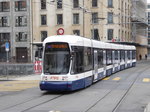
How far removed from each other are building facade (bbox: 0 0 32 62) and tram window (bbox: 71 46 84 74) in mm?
45725

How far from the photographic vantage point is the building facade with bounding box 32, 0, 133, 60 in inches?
2532

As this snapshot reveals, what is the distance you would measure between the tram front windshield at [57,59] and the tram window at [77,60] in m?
0.46

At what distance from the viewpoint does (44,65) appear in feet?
59.8

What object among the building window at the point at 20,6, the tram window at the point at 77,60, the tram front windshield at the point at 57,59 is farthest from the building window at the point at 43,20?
the tram front windshield at the point at 57,59

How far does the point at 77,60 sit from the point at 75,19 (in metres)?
46.2

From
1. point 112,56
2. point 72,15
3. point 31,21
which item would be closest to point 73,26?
point 72,15

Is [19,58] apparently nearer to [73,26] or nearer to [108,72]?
[73,26]

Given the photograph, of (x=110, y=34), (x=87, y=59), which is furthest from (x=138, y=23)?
(x=87, y=59)

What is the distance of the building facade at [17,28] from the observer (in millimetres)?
65375

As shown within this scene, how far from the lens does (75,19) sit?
64.5m

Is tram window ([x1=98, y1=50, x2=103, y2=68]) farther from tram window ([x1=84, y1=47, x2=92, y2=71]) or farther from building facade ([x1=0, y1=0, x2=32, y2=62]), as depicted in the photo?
building facade ([x1=0, y1=0, x2=32, y2=62])

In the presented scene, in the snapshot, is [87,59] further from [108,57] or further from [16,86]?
[108,57]

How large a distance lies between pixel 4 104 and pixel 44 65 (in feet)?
12.2

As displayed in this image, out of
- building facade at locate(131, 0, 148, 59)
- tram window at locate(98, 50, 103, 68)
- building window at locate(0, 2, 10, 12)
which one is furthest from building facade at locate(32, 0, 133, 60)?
tram window at locate(98, 50, 103, 68)
